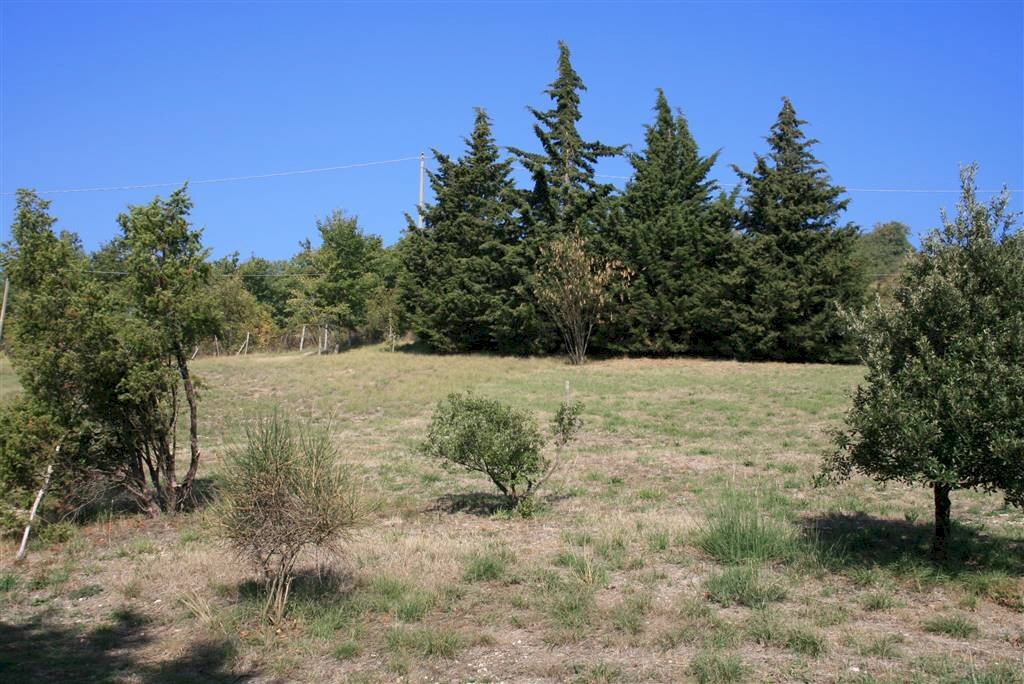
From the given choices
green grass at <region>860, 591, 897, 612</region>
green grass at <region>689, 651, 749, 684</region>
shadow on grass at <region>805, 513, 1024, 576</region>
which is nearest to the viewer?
green grass at <region>689, 651, 749, 684</region>

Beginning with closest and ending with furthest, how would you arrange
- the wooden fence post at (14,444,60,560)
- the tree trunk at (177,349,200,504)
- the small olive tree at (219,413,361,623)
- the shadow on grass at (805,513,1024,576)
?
the small olive tree at (219,413,361,623)
the shadow on grass at (805,513,1024,576)
the wooden fence post at (14,444,60,560)
the tree trunk at (177,349,200,504)

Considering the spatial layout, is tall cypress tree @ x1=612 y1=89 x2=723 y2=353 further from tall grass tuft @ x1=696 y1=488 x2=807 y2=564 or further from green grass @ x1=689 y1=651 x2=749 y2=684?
green grass @ x1=689 y1=651 x2=749 y2=684

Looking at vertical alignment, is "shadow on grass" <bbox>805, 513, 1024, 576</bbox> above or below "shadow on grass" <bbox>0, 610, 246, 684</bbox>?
above

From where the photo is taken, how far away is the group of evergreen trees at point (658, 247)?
130 feet

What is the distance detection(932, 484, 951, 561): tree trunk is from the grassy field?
11.7 inches

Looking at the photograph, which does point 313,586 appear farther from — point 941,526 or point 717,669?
point 941,526

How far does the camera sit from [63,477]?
1080 cm

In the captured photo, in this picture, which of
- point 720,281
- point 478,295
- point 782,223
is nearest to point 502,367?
point 478,295

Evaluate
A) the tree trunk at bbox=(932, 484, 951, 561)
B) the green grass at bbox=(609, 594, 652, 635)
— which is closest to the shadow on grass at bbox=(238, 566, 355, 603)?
the green grass at bbox=(609, 594, 652, 635)

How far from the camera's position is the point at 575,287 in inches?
1567

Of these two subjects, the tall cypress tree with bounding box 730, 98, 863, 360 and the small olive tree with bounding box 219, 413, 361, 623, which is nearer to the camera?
the small olive tree with bounding box 219, 413, 361, 623

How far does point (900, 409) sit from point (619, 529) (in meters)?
3.87

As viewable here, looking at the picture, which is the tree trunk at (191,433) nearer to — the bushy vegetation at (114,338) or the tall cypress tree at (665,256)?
the bushy vegetation at (114,338)

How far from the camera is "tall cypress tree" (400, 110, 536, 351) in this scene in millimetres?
43375
